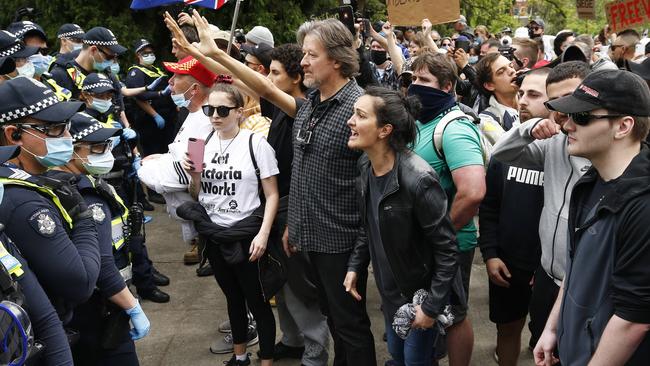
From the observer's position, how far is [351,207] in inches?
135

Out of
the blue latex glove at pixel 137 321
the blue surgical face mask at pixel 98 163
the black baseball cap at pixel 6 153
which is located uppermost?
the black baseball cap at pixel 6 153

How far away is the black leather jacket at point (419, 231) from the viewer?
2941mm

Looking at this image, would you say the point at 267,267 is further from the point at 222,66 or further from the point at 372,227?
the point at 222,66

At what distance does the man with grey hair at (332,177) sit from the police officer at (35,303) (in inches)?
59.3

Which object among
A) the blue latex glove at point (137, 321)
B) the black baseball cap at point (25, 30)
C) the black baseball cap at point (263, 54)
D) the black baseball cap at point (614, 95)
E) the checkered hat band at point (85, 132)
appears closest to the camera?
the black baseball cap at point (614, 95)

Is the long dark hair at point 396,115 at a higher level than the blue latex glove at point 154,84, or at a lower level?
higher

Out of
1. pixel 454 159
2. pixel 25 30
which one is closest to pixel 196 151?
pixel 454 159

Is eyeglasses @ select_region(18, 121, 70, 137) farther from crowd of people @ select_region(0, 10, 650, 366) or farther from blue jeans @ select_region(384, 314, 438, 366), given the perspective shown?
blue jeans @ select_region(384, 314, 438, 366)

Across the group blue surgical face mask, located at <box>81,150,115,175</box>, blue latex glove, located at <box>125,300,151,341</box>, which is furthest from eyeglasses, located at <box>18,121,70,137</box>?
blue latex glove, located at <box>125,300,151,341</box>

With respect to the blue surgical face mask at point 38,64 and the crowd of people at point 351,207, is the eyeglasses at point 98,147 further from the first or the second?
the blue surgical face mask at point 38,64

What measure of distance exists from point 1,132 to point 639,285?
255 cm

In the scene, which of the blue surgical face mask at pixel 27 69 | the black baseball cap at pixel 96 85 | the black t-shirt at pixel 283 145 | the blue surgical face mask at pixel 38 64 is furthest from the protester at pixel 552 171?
the blue surgical face mask at pixel 38 64

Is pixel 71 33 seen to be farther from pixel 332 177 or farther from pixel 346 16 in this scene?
pixel 332 177

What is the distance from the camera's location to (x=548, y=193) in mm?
3043
